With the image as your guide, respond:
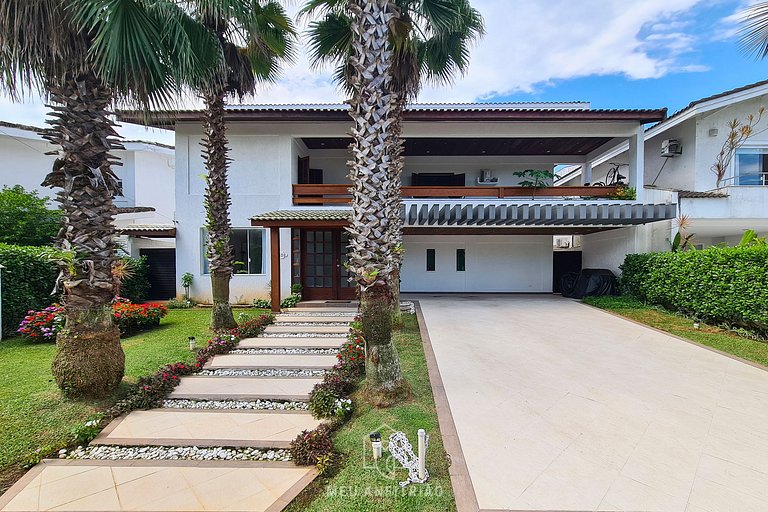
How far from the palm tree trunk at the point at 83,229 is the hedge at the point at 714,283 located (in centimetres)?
1365

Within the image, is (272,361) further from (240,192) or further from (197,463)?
(240,192)

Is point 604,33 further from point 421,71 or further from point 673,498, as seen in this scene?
point 673,498

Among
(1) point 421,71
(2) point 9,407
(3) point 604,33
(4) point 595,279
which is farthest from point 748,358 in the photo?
(2) point 9,407

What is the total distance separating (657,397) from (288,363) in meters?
6.43

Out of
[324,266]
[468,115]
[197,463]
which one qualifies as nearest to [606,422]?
[197,463]

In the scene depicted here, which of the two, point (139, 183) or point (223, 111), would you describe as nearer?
point (223, 111)

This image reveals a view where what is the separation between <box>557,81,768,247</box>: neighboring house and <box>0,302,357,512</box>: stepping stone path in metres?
15.1

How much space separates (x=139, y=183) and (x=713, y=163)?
26.9 m

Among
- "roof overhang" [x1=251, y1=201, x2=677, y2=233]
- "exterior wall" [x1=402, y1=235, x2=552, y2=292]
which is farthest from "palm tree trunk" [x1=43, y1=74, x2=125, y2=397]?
"exterior wall" [x1=402, y1=235, x2=552, y2=292]

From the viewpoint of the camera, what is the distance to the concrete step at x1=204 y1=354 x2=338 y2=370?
656cm

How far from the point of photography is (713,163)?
42.0ft

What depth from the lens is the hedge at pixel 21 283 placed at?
8.30m

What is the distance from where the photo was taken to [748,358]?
698 centimetres

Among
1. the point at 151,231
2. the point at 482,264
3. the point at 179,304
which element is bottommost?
the point at 179,304
